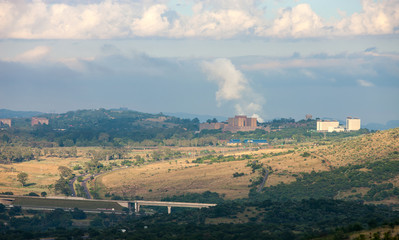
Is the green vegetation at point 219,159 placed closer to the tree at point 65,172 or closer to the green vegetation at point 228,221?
the tree at point 65,172

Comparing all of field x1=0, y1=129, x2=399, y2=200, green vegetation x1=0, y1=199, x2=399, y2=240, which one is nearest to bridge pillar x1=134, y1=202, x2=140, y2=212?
green vegetation x1=0, y1=199, x2=399, y2=240

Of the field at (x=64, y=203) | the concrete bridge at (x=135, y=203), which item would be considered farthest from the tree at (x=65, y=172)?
the field at (x=64, y=203)

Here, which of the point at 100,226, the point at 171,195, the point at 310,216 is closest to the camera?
the point at 310,216

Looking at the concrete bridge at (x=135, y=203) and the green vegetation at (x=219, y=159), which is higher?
the green vegetation at (x=219, y=159)

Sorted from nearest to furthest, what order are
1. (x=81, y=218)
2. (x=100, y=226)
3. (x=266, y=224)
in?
(x=266, y=224) < (x=100, y=226) < (x=81, y=218)

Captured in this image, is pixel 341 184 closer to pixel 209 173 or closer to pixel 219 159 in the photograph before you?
pixel 209 173

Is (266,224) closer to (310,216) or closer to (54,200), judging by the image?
(310,216)

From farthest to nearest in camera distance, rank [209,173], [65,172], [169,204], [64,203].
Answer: [65,172] < [209,173] < [64,203] < [169,204]

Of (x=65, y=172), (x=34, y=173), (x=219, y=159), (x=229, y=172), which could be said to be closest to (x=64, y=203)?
(x=65, y=172)

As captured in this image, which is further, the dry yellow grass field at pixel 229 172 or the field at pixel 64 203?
the dry yellow grass field at pixel 229 172

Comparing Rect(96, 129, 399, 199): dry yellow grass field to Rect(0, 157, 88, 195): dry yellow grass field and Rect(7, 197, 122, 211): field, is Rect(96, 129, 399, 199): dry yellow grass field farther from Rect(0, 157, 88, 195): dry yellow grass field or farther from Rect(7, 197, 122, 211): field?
Rect(7, 197, 122, 211): field

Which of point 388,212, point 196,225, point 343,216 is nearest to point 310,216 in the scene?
point 343,216
